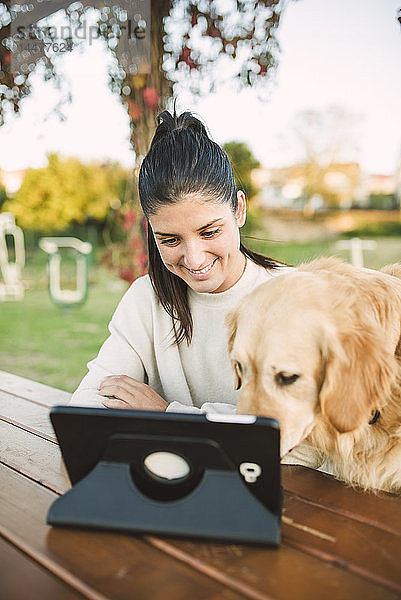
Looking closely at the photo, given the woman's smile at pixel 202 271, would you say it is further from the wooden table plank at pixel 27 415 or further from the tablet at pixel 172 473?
the tablet at pixel 172 473

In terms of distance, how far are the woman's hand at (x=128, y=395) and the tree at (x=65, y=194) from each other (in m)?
7.32

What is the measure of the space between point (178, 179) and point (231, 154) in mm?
3342

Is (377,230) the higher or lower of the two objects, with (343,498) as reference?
higher

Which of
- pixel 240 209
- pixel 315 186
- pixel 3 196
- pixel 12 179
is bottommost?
pixel 240 209

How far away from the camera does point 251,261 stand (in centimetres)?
206

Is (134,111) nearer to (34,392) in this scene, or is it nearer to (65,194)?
(34,392)

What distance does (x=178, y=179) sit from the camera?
171 cm

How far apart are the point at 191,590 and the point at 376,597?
0.28m

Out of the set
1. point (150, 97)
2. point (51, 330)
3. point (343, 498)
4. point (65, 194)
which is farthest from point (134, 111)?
point (65, 194)

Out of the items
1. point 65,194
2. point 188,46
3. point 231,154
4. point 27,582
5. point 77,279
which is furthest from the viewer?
point 65,194

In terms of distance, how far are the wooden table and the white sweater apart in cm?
75

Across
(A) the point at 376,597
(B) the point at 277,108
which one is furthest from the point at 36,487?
(B) the point at 277,108

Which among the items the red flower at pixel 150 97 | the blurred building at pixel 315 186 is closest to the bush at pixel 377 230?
the blurred building at pixel 315 186

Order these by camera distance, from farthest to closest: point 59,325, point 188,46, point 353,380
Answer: point 59,325 → point 188,46 → point 353,380
